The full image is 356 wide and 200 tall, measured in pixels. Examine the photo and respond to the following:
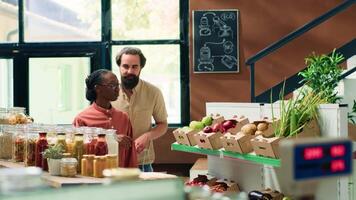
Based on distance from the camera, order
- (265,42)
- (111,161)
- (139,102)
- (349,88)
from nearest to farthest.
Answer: (111,161), (139,102), (349,88), (265,42)

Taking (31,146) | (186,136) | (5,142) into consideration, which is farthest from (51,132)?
(186,136)

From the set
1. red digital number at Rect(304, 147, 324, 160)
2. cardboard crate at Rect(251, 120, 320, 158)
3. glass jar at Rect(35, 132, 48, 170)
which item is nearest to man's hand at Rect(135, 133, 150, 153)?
glass jar at Rect(35, 132, 48, 170)

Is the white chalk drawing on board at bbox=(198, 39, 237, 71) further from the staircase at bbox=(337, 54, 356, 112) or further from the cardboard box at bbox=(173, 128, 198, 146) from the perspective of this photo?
the cardboard box at bbox=(173, 128, 198, 146)

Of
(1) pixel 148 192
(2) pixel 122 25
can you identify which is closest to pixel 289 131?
(1) pixel 148 192

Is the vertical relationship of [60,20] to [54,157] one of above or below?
above

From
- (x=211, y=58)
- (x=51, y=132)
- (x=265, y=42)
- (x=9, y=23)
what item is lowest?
(x=51, y=132)

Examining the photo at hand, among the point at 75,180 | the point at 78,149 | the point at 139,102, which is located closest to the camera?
the point at 75,180

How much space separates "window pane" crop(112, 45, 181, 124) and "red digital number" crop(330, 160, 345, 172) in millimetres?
7359

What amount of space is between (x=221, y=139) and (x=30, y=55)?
5064 millimetres

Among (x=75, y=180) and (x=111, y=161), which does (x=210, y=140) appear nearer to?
(x=111, y=161)

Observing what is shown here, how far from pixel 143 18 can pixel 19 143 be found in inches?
180

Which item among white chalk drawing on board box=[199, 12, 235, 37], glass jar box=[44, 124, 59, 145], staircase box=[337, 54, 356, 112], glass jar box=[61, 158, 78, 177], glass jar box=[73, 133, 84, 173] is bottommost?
glass jar box=[61, 158, 78, 177]

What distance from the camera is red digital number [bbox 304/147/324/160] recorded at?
1.01 meters

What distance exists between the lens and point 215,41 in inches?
324
